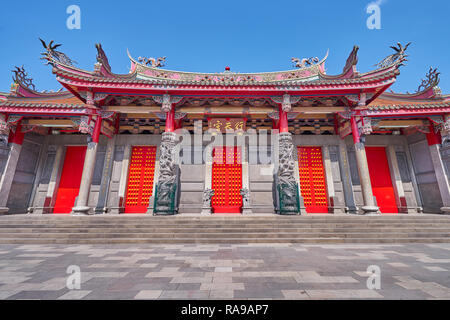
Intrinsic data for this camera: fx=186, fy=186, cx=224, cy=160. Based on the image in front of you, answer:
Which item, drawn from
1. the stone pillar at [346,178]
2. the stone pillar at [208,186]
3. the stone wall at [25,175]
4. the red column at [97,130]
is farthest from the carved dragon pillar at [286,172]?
the stone wall at [25,175]

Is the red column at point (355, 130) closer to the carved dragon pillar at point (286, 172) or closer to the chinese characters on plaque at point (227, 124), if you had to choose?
the carved dragon pillar at point (286, 172)

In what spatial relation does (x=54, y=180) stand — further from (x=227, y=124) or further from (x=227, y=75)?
(x=227, y=75)

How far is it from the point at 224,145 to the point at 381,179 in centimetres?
876

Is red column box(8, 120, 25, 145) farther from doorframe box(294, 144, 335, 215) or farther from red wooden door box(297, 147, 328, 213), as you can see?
red wooden door box(297, 147, 328, 213)

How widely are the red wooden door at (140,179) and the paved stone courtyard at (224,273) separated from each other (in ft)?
16.3

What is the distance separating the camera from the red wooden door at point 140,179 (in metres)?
9.55

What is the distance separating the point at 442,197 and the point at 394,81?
583 centimetres

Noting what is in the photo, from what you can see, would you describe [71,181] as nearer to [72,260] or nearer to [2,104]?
[2,104]

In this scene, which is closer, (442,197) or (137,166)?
(442,197)

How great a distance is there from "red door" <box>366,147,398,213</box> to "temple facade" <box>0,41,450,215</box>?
2.2 inches

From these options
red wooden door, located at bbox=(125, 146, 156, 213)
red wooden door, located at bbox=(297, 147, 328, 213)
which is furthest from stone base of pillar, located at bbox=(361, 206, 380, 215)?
red wooden door, located at bbox=(125, 146, 156, 213)

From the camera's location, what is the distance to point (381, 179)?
10117 mm

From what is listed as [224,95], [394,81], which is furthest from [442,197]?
[224,95]
